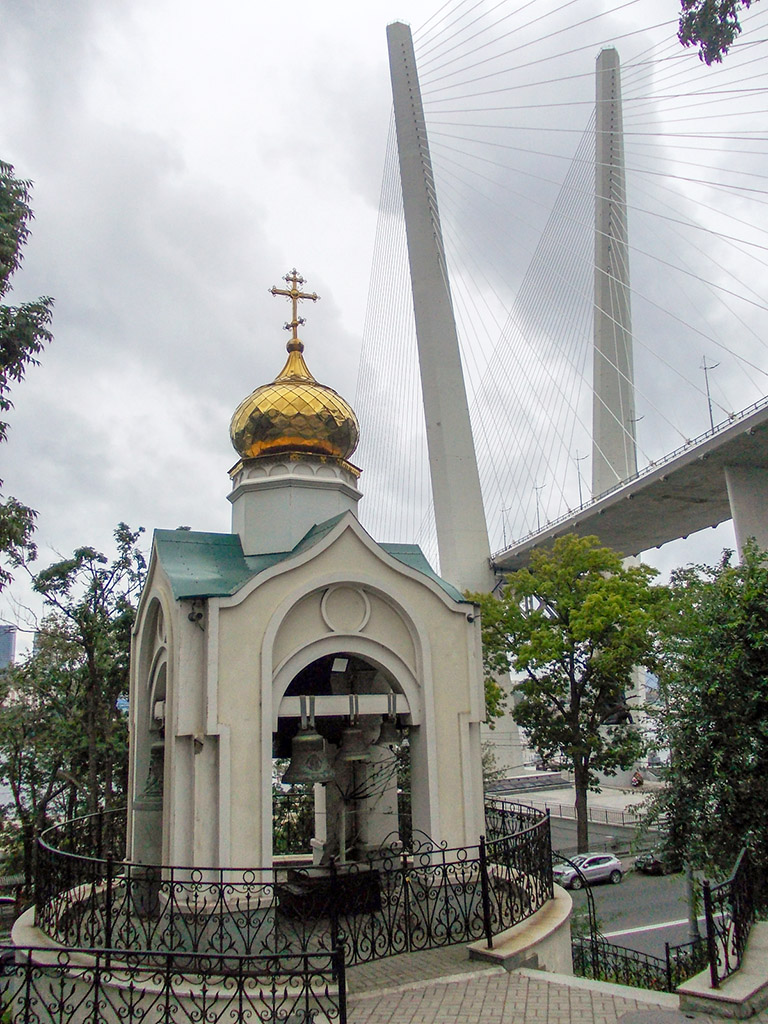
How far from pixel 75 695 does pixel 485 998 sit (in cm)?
1443

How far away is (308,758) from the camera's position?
24.9 feet

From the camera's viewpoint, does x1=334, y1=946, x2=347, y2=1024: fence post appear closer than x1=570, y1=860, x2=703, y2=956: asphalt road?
Yes

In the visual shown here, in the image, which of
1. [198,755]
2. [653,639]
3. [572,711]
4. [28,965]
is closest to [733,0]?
[198,755]

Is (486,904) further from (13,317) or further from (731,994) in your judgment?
(13,317)

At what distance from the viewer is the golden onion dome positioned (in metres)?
9.85

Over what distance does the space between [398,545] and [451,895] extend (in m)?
4.08

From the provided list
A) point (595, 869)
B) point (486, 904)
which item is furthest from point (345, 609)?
point (595, 869)

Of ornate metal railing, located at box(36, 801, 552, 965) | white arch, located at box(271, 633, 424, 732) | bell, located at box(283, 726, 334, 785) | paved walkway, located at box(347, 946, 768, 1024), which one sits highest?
white arch, located at box(271, 633, 424, 732)

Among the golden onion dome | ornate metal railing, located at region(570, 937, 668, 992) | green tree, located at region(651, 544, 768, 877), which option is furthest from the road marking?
the golden onion dome

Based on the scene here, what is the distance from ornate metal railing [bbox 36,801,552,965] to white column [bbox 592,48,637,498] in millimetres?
29300

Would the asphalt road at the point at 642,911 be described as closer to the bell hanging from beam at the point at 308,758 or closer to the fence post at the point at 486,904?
the fence post at the point at 486,904

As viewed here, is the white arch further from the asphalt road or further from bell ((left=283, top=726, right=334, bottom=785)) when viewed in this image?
the asphalt road

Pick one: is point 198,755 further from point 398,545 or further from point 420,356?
point 420,356

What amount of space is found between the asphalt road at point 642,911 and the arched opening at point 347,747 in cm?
606
